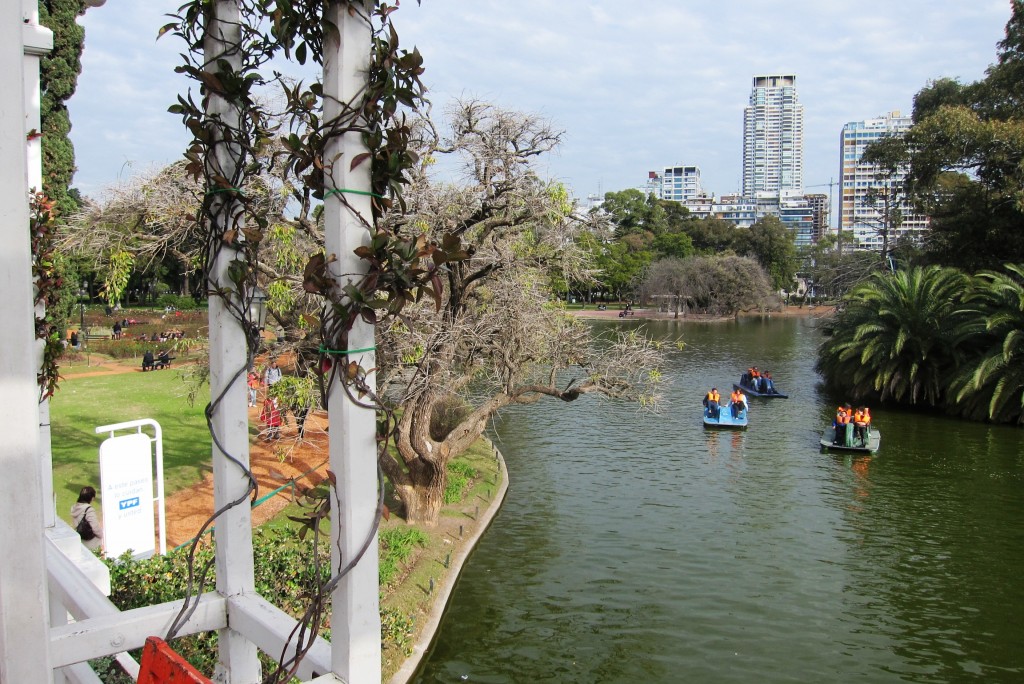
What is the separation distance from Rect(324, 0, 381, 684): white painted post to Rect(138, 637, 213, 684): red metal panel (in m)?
0.40

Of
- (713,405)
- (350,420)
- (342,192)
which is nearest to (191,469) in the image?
(350,420)

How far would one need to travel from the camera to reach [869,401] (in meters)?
25.8

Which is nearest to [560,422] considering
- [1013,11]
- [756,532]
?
[756,532]

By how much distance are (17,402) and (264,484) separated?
1125 centimetres

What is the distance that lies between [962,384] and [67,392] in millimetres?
23893

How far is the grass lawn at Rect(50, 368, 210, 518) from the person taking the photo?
40.6 ft

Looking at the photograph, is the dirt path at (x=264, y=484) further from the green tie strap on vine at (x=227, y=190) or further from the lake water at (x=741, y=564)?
the green tie strap on vine at (x=227, y=190)

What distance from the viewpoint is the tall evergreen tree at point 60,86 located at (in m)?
11.9

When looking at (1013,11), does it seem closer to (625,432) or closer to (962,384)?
(962,384)

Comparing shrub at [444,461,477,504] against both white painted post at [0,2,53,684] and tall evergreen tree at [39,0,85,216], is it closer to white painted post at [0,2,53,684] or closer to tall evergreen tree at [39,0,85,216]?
tall evergreen tree at [39,0,85,216]

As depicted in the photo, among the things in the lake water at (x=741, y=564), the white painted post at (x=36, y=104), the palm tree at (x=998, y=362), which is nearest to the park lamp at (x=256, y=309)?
the white painted post at (x=36, y=104)

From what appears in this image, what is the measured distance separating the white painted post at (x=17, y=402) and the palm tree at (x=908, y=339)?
25103 millimetres

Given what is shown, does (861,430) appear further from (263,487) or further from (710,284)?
(710,284)

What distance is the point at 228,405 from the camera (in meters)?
2.83
